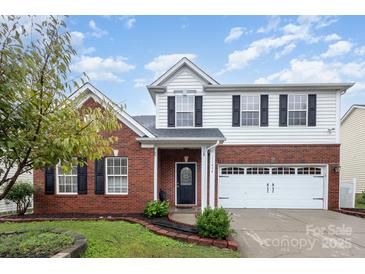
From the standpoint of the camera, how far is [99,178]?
8859mm

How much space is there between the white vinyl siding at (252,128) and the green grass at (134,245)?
18.7 ft

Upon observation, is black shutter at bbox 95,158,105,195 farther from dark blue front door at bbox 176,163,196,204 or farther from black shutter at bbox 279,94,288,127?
black shutter at bbox 279,94,288,127

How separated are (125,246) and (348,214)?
32.7ft

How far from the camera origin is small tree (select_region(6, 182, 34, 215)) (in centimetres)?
846

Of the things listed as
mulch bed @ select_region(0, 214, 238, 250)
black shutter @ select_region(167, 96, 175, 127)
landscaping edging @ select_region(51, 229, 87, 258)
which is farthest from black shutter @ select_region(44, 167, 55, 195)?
black shutter @ select_region(167, 96, 175, 127)

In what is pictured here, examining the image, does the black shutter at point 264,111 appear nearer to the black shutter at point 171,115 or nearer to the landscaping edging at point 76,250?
the black shutter at point 171,115

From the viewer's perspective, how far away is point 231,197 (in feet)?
34.8

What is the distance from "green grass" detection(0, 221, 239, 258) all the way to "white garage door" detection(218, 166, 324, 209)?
17.8 ft

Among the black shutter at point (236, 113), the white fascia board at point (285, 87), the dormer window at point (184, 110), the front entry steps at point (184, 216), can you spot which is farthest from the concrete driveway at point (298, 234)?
the white fascia board at point (285, 87)

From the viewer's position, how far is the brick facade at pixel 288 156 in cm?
1042

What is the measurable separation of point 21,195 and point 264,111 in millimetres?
11429
